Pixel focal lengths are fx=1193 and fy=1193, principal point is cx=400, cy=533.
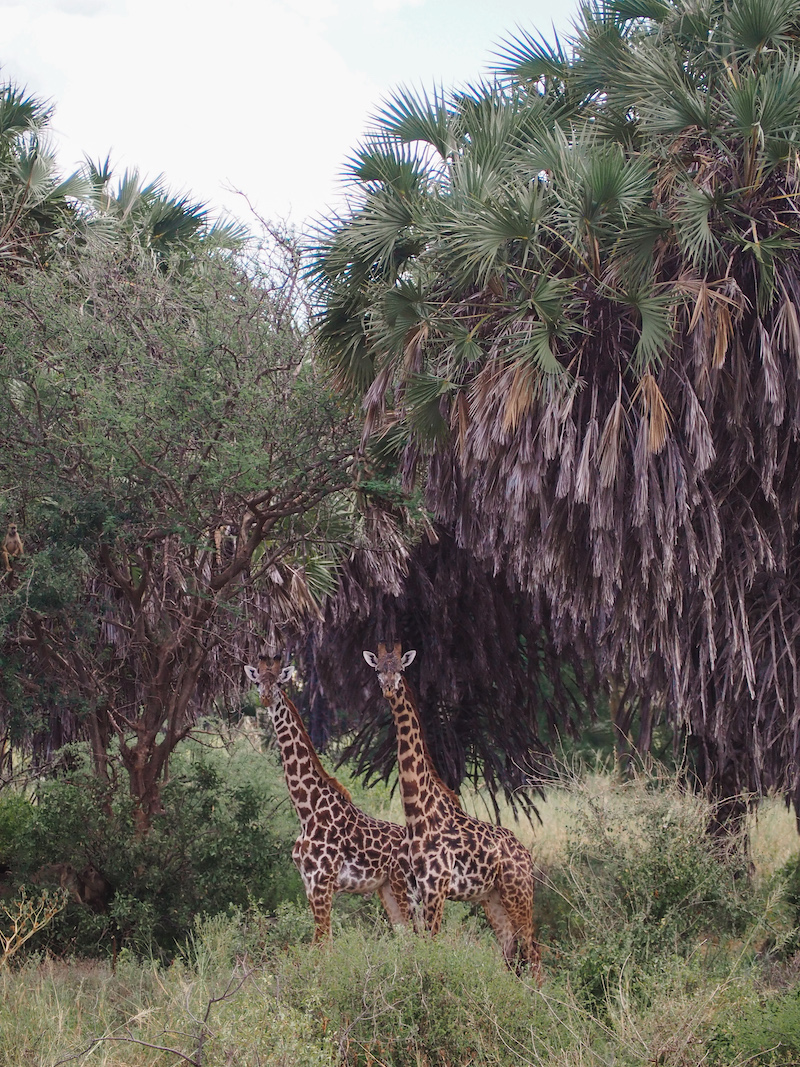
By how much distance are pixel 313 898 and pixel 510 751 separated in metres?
5.36

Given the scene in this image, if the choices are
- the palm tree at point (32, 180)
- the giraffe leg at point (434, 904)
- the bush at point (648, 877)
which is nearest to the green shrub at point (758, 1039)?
the bush at point (648, 877)

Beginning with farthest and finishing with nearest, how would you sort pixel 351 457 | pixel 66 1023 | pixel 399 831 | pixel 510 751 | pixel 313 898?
pixel 510 751 < pixel 351 457 < pixel 399 831 < pixel 313 898 < pixel 66 1023

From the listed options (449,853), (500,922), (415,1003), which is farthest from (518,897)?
(415,1003)

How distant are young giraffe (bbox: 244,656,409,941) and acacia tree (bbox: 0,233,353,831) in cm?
92

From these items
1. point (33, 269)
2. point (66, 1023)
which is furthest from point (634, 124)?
point (66, 1023)

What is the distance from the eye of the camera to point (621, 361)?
1007 centimetres

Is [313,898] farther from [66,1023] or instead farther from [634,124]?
[634,124]

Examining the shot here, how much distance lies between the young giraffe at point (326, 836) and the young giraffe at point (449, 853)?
0.91 ft

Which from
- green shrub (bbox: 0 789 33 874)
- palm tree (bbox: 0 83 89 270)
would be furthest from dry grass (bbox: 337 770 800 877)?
palm tree (bbox: 0 83 89 270)

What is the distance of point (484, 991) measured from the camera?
23.1ft

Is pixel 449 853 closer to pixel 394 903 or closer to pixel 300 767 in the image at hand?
pixel 394 903

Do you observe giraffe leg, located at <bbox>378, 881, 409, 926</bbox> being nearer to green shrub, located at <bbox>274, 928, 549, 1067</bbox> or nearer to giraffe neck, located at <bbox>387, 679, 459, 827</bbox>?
giraffe neck, located at <bbox>387, 679, 459, 827</bbox>

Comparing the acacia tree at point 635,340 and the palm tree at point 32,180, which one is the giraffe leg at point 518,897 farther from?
the palm tree at point 32,180

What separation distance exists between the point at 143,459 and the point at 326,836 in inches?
132
